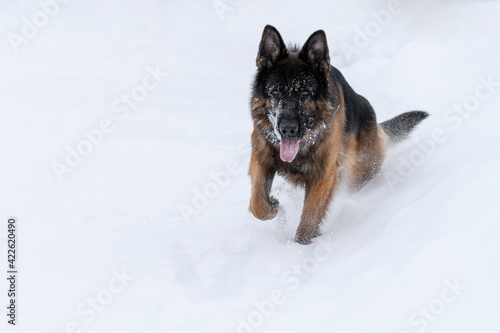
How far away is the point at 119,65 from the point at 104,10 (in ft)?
6.24

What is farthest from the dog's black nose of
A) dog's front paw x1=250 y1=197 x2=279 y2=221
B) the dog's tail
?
the dog's tail

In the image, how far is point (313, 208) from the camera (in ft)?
15.0

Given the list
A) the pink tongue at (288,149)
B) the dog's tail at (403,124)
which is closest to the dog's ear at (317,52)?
the pink tongue at (288,149)

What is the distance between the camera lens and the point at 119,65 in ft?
29.2

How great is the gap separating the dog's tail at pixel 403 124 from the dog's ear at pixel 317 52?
1.98 metres

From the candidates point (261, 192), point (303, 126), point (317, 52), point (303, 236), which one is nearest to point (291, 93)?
point (303, 126)

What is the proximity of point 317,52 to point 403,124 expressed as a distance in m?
2.14

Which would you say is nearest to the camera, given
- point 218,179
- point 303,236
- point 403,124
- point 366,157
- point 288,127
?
point 288,127

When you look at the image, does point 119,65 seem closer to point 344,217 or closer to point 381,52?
point 381,52

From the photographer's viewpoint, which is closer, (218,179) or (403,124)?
(403,124)

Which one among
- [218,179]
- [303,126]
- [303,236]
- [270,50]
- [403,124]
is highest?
[270,50]

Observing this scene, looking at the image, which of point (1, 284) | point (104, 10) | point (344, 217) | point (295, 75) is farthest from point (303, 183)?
point (104, 10)

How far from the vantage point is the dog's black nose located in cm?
399

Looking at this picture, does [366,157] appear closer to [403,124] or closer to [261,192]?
[403,124]
